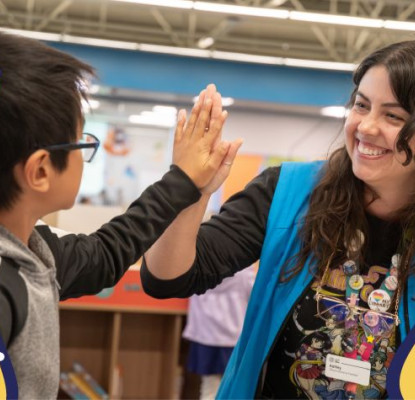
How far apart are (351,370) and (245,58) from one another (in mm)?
9928

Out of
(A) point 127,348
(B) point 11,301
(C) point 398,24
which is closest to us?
(B) point 11,301

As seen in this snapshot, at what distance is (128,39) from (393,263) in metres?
12.5

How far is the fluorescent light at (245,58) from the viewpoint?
10844 mm

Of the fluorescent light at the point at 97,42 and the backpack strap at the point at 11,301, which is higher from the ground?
the fluorescent light at the point at 97,42

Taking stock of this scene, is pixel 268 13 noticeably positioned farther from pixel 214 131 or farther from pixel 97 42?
pixel 214 131

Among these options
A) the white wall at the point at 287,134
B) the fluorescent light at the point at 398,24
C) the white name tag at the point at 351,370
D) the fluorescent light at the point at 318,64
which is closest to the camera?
the white name tag at the point at 351,370

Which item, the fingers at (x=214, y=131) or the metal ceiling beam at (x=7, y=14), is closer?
the fingers at (x=214, y=131)

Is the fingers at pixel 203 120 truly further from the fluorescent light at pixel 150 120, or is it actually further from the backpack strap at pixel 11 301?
the fluorescent light at pixel 150 120

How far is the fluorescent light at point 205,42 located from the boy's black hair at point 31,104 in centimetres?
1158

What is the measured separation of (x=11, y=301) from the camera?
879mm

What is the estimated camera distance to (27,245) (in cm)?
102

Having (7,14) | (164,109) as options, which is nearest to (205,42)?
(164,109)

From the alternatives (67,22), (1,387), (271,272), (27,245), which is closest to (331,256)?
(271,272)

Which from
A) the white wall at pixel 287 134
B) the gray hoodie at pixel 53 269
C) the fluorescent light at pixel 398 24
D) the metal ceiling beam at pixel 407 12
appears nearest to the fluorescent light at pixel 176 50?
the white wall at pixel 287 134
